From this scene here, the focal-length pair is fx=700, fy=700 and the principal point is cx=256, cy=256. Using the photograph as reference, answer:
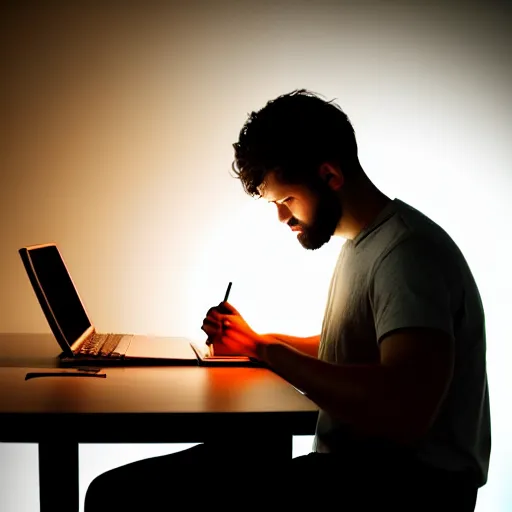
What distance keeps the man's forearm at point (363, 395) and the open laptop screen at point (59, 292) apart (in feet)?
2.23

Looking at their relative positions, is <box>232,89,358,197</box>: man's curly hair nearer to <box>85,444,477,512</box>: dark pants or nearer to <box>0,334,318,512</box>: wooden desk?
<box>0,334,318,512</box>: wooden desk

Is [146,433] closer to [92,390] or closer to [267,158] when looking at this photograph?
[92,390]

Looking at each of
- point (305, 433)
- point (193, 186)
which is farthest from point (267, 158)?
point (193, 186)

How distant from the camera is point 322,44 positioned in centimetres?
262

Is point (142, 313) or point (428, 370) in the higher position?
point (428, 370)

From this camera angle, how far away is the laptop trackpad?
5.43 feet

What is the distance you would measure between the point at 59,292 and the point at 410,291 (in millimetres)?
1070

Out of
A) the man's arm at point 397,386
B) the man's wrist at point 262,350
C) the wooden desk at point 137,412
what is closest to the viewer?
the man's arm at point 397,386

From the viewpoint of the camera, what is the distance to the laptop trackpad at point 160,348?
5.43ft

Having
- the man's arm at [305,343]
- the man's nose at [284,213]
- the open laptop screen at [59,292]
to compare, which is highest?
the man's nose at [284,213]

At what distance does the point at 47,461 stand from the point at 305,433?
0.54m

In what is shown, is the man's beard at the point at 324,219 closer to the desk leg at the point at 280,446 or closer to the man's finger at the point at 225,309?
the man's finger at the point at 225,309

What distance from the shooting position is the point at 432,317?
3.42 ft

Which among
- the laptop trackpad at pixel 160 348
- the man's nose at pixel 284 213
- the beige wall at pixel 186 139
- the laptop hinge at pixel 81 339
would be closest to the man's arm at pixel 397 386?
the man's nose at pixel 284 213
